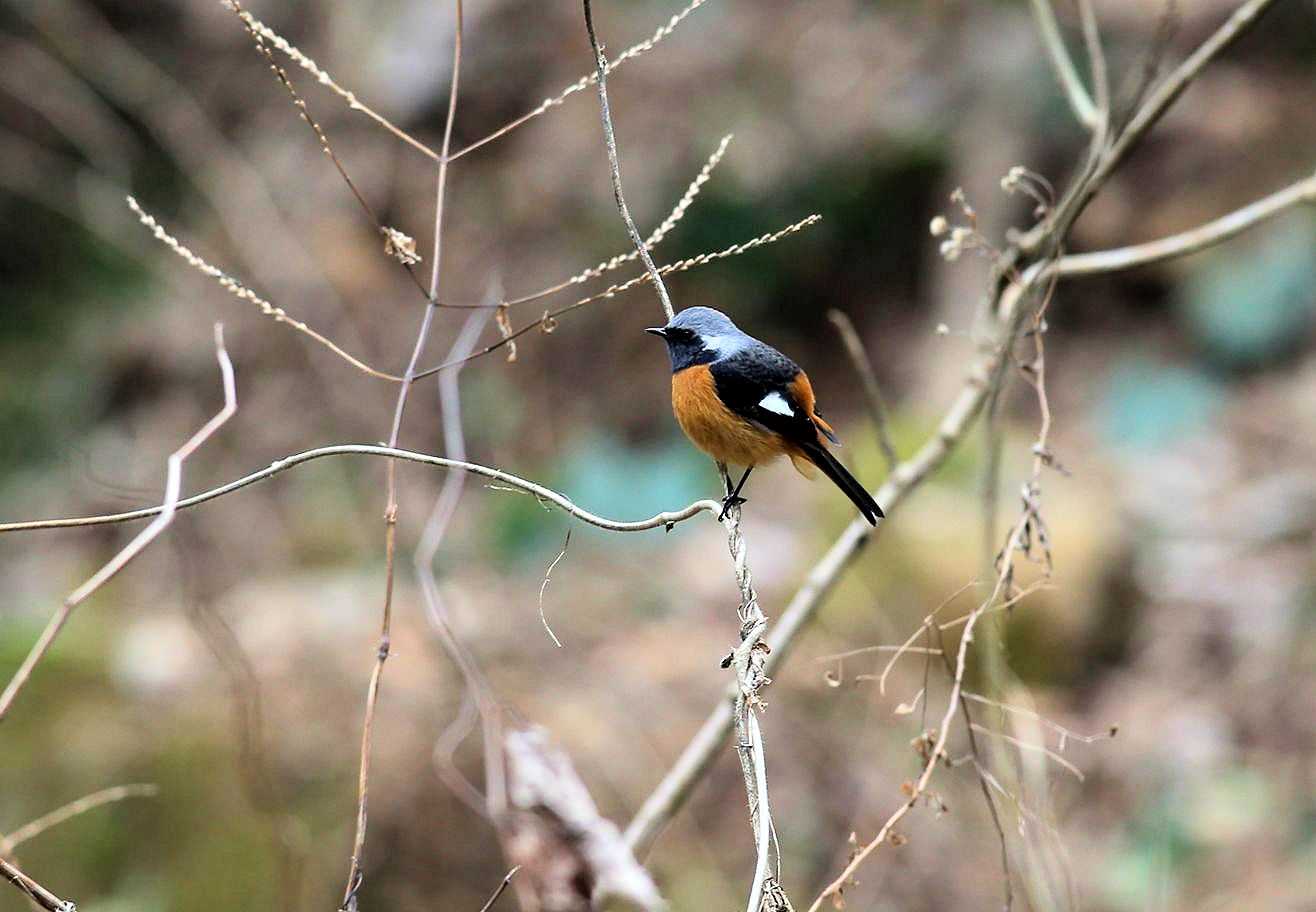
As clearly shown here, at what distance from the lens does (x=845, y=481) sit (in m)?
3.09

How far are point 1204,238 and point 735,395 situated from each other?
1234 millimetres

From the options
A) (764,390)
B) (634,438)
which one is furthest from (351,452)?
(634,438)

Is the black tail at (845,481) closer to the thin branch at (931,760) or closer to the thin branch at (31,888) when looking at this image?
the thin branch at (931,760)

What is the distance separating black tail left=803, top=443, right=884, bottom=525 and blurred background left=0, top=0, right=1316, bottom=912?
1.94m

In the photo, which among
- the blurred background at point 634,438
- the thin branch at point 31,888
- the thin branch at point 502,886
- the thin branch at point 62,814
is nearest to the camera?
the thin branch at point 502,886

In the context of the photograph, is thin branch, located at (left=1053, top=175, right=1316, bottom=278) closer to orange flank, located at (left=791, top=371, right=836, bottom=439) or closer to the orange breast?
orange flank, located at (left=791, top=371, right=836, bottom=439)

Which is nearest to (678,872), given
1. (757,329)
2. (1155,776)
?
(1155,776)

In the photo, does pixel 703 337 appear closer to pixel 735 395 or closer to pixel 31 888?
pixel 735 395

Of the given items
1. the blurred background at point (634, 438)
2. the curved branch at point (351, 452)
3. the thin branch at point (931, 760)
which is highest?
the curved branch at point (351, 452)

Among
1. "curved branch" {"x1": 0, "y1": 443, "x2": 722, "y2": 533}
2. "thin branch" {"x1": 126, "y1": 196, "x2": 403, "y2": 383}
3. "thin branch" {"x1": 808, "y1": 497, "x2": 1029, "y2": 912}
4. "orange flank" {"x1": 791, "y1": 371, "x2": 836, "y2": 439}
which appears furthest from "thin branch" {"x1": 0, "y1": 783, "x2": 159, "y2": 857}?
"orange flank" {"x1": 791, "y1": 371, "x2": 836, "y2": 439}

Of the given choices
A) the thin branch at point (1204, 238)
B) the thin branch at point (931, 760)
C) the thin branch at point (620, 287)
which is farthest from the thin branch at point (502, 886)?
the thin branch at point (1204, 238)

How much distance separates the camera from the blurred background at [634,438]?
5.16m

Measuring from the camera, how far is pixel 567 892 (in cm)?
132

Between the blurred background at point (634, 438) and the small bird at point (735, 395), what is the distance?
2.01m
